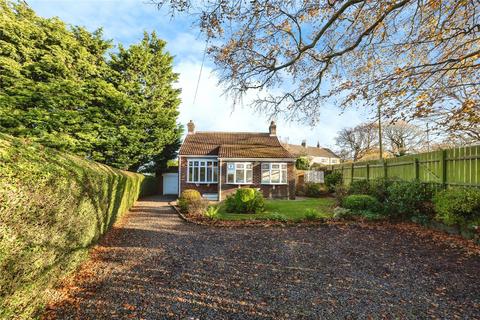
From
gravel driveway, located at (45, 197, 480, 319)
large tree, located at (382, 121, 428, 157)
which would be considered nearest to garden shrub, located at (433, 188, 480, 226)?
gravel driveway, located at (45, 197, 480, 319)

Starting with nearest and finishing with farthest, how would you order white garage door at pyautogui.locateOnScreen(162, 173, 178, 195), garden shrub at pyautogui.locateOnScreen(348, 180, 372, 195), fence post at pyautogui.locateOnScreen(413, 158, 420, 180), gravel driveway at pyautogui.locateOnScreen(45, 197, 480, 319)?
gravel driveway at pyautogui.locateOnScreen(45, 197, 480, 319)
fence post at pyautogui.locateOnScreen(413, 158, 420, 180)
garden shrub at pyautogui.locateOnScreen(348, 180, 372, 195)
white garage door at pyautogui.locateOnScreen(162, 173, 178, 195)

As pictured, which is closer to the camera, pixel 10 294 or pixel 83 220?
pixel 10 294

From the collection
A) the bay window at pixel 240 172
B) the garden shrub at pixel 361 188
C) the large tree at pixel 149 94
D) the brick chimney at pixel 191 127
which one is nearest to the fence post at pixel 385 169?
the garden shrub at pixel 361 188

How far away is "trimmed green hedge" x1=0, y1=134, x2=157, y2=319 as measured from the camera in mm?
2377

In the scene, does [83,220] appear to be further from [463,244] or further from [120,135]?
[120,135]

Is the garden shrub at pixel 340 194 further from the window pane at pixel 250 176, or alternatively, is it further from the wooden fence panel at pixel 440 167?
the window pane at pixel 250 176

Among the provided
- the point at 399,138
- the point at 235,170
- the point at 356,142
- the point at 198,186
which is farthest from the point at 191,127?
the point at 356,142

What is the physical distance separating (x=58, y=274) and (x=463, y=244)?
8.31m

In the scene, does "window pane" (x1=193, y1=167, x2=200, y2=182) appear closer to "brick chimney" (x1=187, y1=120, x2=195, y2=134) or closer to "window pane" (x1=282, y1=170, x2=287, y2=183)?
"brick chimney" (x1=187, y1=120, x2=195, y2=134)

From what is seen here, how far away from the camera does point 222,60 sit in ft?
21.6

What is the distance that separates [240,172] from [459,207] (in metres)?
12.6

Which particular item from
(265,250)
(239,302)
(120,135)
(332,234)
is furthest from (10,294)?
(120,135)

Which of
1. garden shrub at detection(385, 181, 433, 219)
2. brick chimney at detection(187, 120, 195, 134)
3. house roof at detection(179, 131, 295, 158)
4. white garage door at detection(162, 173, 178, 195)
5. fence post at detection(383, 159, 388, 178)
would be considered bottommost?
white garage door at detection(162, 173, 178, 195)

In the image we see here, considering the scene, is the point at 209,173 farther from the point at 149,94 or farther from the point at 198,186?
the point at 149,94
